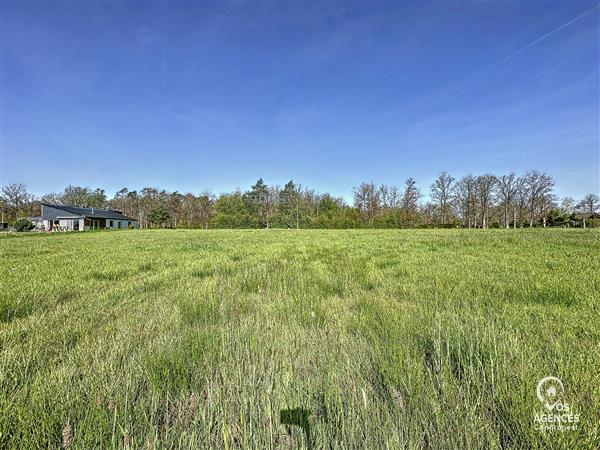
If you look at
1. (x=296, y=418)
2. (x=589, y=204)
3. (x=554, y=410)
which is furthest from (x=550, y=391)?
(x=589, y=204)

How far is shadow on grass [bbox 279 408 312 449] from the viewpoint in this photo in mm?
1390

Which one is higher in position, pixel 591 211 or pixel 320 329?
pixel 591 211

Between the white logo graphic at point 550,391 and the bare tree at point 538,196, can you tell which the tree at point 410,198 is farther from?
the white logo graphic at point 550,391

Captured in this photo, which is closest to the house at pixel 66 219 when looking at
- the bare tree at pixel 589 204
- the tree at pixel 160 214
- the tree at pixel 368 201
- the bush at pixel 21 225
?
the bush at pixel 21 225

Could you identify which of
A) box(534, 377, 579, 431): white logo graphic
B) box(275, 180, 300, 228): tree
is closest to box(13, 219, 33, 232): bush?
box(275, 180, 300, 228): tree

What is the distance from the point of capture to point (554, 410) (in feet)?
4.65

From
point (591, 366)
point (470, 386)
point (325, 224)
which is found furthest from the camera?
point (325, 224)

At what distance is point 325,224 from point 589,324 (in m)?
59.2

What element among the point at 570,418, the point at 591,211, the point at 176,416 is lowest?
the point at 176,416

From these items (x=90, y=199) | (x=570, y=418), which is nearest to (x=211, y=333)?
(x=570, y=418)

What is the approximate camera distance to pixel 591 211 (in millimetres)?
72000

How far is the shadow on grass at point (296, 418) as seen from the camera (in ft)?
4.56

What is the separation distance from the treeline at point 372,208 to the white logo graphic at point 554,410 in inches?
2261

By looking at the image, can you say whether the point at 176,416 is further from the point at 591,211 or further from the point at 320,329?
the point at 591,211
